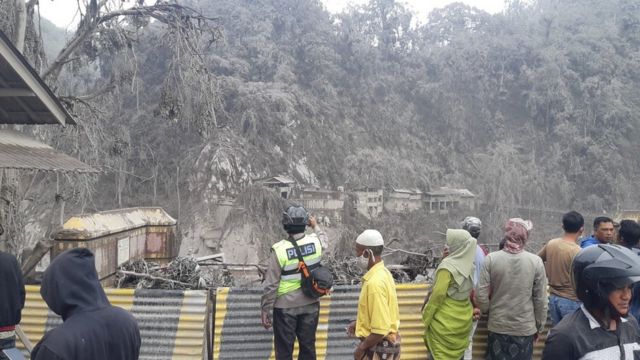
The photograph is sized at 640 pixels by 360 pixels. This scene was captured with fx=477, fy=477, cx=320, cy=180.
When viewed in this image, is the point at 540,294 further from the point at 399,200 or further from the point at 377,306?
the point at 399,200

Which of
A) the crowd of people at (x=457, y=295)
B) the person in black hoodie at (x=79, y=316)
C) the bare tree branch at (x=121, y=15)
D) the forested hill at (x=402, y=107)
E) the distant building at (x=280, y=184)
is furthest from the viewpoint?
the forested hill at (x=402, y=107)

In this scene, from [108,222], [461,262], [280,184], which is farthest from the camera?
[280,184]

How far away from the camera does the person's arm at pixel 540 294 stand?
351cm

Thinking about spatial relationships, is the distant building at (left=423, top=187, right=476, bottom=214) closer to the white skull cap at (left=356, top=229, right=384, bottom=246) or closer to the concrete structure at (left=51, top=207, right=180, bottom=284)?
the concrete structure at (left=51, top=207, right=180, bottom=284)

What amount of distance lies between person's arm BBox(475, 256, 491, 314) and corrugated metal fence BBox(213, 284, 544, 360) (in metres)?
0.74

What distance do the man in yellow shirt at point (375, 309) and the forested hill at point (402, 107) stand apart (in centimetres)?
2424

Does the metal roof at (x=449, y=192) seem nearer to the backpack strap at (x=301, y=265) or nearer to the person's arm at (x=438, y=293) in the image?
the person's arm at (x=438, y=293)

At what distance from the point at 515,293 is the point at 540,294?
199mm

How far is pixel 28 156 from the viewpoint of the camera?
12.3 feet

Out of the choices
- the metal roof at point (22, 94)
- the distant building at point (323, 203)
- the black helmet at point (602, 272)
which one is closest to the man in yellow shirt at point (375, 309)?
the black helmet at point (602, 272)

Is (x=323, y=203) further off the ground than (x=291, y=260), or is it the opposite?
(x=291, y=260)

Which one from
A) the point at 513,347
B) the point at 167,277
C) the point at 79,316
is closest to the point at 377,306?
the point at 513,347

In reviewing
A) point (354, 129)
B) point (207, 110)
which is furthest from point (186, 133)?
point (207, 110)

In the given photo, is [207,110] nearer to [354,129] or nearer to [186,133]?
[186,133]
